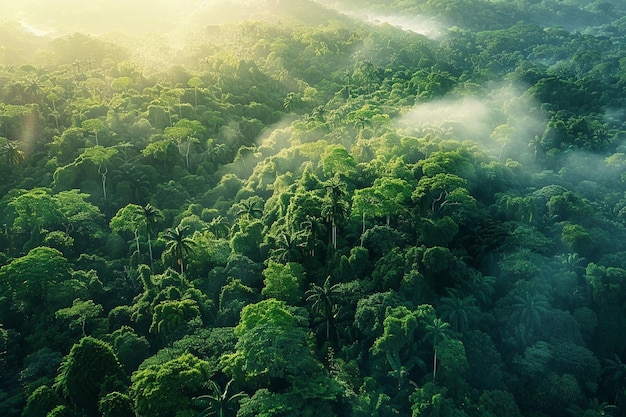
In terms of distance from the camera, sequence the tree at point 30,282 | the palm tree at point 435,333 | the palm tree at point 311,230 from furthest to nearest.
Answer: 1. the palm tree at point 311,230
2. the tree at point 30,282
3. the palm tree at point 435,333

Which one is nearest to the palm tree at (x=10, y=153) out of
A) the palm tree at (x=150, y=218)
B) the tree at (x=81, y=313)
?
the palm tree at (x=150, y=218)

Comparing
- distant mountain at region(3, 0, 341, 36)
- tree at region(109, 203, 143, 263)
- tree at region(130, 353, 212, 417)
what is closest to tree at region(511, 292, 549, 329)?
tree at region(130, 353, 212, 417)

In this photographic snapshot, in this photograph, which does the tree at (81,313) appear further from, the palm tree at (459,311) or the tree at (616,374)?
the tree at (616,374)

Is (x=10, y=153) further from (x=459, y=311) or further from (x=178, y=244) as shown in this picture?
(x=459, y=311)

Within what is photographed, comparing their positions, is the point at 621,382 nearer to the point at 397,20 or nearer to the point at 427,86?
the point at 427,86

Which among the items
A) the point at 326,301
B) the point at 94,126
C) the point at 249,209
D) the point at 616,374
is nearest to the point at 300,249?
the point at 326,301

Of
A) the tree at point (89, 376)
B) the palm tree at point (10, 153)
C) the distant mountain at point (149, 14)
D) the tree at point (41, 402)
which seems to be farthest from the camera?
the distant mountain at point (149, 14)

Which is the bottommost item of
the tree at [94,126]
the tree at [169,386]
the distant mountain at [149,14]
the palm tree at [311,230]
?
the tree at [169,386]
